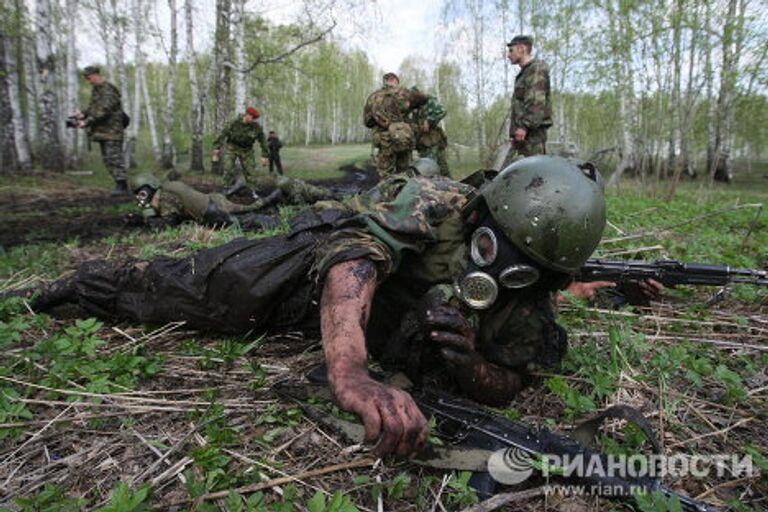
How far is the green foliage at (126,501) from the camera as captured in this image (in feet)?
3.83

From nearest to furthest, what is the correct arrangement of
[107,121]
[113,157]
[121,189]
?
[107,121], [113,157], [121,189]

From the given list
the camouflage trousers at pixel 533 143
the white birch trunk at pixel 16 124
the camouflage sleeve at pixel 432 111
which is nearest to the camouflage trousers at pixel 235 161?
the camouflage sleeve at pixel 432 111

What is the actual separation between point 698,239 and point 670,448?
3.50 m

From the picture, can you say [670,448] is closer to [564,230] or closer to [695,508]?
[695,508]

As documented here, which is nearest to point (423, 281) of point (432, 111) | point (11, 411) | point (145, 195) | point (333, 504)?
point (333, 504)

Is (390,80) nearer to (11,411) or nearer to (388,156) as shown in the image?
(388,156)

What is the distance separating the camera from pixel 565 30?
58.7ft

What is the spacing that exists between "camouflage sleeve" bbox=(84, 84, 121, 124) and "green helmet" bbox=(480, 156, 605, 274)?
9.41m

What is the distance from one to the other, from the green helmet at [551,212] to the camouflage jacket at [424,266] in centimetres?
23

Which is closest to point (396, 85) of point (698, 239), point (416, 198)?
point (698, 239)

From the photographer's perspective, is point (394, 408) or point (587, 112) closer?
point (394, 408)

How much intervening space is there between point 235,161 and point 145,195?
448cm

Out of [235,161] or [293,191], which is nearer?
[293,191]

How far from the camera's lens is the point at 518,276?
1.72 m
